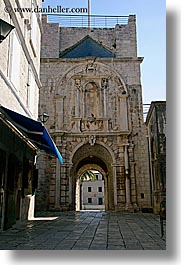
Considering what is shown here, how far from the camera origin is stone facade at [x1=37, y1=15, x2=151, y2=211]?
503 inches

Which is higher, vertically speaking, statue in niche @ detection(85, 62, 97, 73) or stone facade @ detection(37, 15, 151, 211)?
statue in niche @ detection(85, 62, 97, 73)

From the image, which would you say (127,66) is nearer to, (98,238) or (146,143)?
(146,143)

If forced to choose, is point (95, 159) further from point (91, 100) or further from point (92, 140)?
point (91, 100)

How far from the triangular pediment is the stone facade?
19.6 inches

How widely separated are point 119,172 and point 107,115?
2.78 m

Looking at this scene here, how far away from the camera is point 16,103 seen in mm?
7035

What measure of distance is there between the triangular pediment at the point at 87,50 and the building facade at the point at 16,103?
5.86 m

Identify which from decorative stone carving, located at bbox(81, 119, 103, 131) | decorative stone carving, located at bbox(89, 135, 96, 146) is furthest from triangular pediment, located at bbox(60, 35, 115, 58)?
decorative stone carving, located at bbox(89, 135, 96, 146)

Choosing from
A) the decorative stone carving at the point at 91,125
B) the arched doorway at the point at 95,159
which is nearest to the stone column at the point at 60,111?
the decorative stone carving at the point at 91,125

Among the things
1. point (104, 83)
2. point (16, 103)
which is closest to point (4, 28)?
point (16, 103)

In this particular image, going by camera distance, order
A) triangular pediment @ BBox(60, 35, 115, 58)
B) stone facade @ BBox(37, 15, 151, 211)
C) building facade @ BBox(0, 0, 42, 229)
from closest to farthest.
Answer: building facade @ BBox(0, 0, 42, 229)
stone facade @ BBox(37, 15, 151, 211)
triangular pediment @ BBox(60, 35, 115, 58)

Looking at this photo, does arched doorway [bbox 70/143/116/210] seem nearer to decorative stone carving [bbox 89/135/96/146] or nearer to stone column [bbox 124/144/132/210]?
decorative stone carving [bbox 89/135/96/146]

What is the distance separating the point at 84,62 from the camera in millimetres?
14227

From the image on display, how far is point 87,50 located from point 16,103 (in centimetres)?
900
